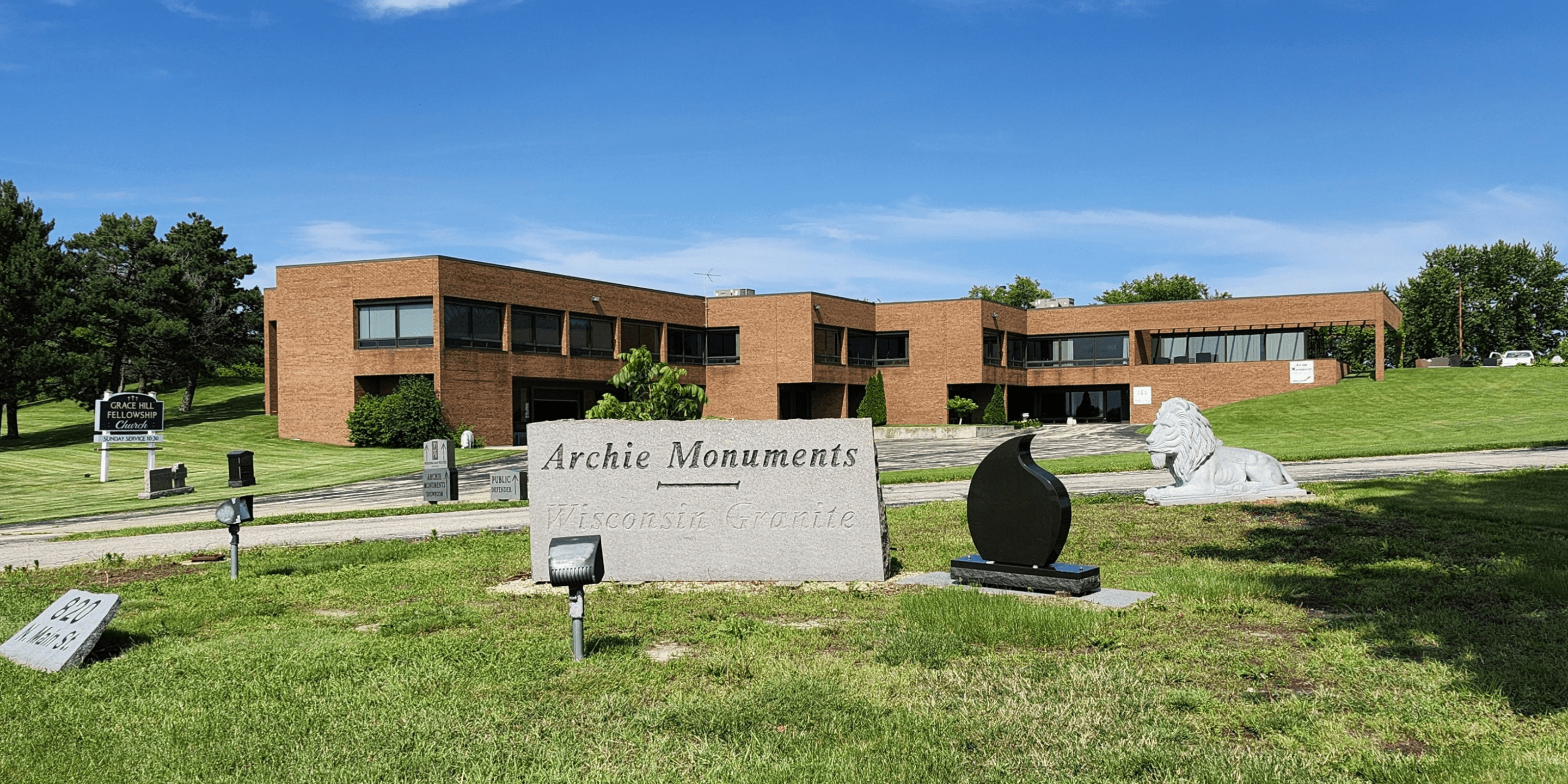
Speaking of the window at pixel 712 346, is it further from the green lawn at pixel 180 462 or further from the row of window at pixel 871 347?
the green lawn at pixel 180 462

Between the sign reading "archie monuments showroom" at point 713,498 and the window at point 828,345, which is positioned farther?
the window at point 828,345

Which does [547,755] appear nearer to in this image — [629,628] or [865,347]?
[629,628]

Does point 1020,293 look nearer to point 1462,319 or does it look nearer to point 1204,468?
point 1462,319

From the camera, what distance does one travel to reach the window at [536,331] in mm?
46250

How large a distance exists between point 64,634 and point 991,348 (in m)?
56.9

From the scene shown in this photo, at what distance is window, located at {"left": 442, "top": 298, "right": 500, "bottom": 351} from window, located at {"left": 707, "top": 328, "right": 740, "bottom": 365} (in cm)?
1450

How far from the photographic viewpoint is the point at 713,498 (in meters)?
10.1

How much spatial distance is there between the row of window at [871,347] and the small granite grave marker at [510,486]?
37.5 metres

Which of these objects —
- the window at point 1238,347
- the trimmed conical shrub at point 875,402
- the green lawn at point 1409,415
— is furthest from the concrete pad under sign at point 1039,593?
the window at point 1238,347

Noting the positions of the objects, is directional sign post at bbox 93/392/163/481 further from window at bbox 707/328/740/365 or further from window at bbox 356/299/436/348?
window at bbox 707/328/740/365

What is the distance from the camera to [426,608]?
863 centimetres

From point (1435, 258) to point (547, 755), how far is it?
11492 cm

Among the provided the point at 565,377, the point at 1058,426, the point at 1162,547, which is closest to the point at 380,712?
the point at 1162,547

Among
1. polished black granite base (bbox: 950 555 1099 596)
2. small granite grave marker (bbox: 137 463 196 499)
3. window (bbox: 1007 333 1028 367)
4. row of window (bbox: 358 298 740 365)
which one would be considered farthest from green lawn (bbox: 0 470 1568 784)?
window (bbox: 1007 333 1028 367)
